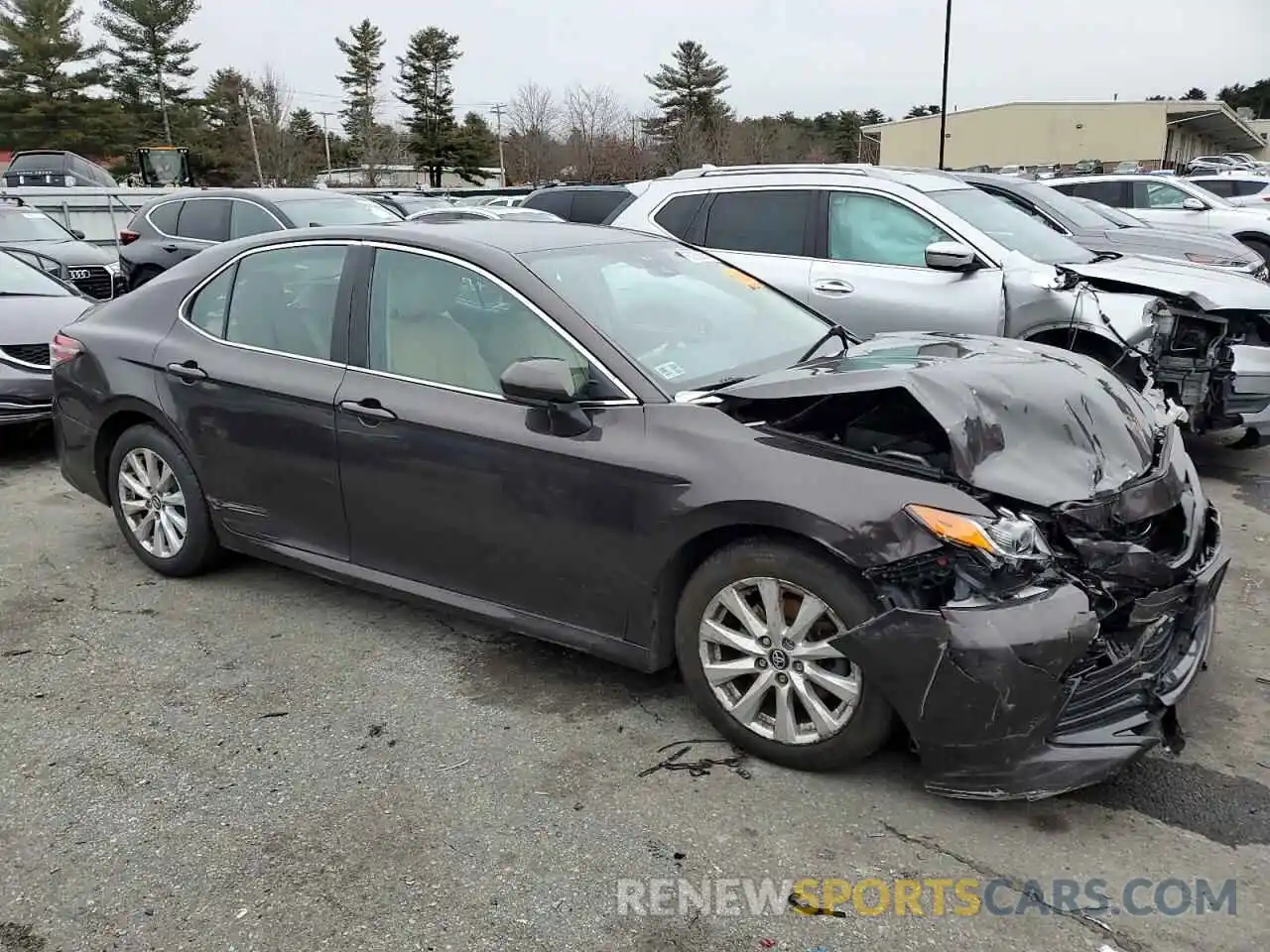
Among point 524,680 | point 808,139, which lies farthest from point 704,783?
point 808,139

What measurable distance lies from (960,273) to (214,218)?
8703 millimetres

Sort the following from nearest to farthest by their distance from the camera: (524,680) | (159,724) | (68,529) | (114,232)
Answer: (159,724) → (524,680) → (68,529) → (114,232)

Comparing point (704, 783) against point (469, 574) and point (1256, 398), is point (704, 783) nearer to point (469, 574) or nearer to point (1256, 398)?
point (469, 574)

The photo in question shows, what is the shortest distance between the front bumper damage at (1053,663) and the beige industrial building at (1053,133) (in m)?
71.2

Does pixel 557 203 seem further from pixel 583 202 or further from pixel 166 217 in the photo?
pixel 166 217

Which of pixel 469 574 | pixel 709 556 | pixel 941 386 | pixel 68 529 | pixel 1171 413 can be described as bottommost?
pixel 68 529

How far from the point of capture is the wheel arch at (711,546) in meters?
2.91

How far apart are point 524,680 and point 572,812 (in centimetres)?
87

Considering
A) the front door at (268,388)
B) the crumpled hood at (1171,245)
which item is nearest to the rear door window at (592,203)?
the crumpled hood at (1171,245)

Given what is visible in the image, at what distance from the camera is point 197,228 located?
11.7m

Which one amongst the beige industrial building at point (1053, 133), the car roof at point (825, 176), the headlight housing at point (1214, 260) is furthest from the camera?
the beige industrial building at point (1053, 133)

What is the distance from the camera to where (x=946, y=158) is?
244 ft

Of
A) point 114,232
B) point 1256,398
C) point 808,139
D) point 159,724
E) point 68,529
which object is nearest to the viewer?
point 159,724

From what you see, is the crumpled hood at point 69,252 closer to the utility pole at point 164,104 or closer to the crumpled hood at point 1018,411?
the crumpled hood at point 1018,411
